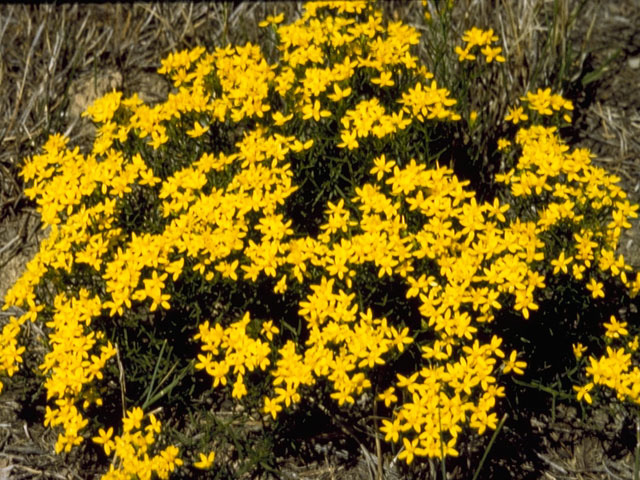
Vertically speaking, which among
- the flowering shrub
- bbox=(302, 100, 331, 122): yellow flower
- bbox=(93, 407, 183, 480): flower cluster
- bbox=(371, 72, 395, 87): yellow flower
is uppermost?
bbox=(371, 72, 395, 87): yellow flower

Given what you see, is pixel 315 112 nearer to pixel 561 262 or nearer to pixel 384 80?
pixel 384 80

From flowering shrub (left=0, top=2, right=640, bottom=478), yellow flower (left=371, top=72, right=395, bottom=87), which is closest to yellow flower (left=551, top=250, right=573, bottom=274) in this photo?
flowering shrub (left=0, top=2, right=640, bottom=478)

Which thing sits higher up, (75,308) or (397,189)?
(397,189)

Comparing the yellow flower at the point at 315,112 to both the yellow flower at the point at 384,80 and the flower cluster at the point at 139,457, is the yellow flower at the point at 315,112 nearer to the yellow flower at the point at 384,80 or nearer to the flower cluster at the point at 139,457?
the yellow flower at the point at 384,80

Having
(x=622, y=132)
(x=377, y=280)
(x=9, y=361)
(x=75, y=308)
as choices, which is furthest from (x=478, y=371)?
(x=622, y=132)

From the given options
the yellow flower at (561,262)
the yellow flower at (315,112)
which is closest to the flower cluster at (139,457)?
the yellow flower at (315,112)

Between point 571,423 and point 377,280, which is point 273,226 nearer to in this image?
point 377,280

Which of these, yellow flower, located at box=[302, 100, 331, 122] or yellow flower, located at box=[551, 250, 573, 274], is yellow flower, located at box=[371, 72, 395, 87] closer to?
yellow flower, located at box=[302, 100, 331, 122]

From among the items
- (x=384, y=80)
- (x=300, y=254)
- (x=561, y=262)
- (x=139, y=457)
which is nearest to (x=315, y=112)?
(x=384, y=80)
